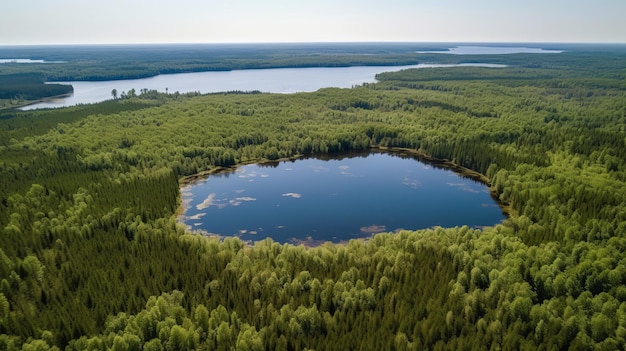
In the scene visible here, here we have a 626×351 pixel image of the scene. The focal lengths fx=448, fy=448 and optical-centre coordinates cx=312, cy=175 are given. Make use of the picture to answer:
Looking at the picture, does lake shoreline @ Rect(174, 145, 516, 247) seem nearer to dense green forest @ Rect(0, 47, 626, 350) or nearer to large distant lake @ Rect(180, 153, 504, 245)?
large distant lake @ Rect(180, 153, 504, 245)

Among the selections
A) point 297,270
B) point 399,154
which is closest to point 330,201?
point 297,270

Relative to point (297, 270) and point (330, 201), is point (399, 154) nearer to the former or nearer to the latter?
point (330, 201)

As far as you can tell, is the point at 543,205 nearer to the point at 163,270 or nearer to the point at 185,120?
the point at 163,270

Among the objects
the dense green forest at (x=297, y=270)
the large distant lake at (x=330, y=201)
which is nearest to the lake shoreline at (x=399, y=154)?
the large distant lake at (x=330, y=201)

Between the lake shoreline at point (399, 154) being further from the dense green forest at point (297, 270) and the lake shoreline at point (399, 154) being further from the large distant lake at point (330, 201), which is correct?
the dense green forest at point (297, 270)

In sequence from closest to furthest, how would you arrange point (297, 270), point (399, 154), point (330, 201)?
point (297, 270) < point (330, 201) < point (399, 154)

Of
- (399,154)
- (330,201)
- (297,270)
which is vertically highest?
(297,270)

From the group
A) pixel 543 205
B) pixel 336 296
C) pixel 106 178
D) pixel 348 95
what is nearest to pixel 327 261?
pixel 336 296

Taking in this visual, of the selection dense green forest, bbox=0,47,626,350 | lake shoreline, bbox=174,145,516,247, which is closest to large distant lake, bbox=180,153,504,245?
lake shoreline, bbox=174,145,516,247

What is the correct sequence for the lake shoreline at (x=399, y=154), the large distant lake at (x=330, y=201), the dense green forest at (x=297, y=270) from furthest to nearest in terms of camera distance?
the lake shoreline at (x=399, y=154)
the large distant lake at (x=330, y=201)
the dense green forest at (x=297, y=270)
